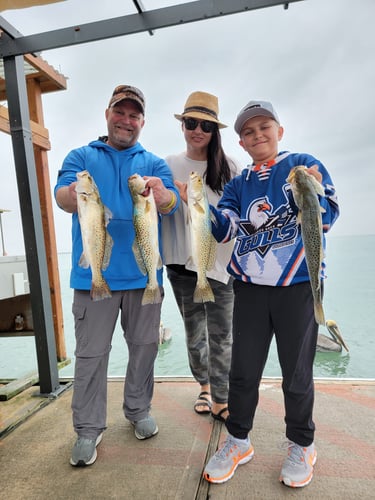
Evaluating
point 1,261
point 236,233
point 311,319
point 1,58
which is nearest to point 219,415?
point 311,319

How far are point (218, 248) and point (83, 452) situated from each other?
6.00 ft

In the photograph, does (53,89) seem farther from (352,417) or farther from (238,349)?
(352,417)

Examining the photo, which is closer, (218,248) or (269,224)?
(269,224)

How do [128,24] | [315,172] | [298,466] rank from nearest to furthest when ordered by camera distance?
[315,172]
[298,466]
[128,24]

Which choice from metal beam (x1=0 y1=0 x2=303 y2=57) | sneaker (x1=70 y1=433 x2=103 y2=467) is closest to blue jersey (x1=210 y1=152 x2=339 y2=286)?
metal beam (x1=0 y1=0 x2=303 y2=57)

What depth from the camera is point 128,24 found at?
2756 mm

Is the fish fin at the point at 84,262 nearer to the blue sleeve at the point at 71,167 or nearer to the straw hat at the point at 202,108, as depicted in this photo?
the blue sleeve at the point at 71,167

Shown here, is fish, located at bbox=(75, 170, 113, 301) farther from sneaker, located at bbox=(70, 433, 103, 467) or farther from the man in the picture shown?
sneaker, located at bbox=(70, 433, 103, 467)

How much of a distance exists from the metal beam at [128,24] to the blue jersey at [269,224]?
1244mm

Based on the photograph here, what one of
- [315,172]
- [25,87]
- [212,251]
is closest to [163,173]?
[212,251]

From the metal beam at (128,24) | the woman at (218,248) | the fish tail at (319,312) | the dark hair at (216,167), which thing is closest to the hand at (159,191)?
the woman at (218,248)

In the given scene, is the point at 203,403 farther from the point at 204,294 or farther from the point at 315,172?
the point at 315,172

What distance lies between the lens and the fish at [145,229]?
6.97 ft

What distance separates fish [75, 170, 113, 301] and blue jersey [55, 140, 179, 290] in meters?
0.26
